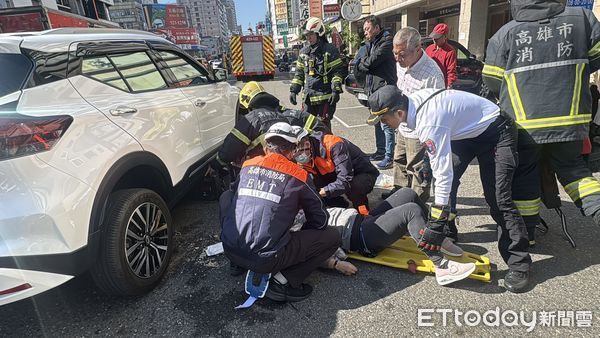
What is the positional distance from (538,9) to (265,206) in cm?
219

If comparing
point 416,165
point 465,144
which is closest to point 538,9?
point 465,144

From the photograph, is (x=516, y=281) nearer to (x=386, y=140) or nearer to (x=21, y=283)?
(x=386, y=140)

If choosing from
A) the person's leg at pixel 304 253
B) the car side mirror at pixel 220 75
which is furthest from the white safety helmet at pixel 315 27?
the person's leg at pixel 304 253

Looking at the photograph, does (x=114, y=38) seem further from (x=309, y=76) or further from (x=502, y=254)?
(x=502, y=254)

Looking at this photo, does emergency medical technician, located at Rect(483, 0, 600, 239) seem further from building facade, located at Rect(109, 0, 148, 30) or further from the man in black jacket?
building facade, located at Rect(109, 0, 148, 30)

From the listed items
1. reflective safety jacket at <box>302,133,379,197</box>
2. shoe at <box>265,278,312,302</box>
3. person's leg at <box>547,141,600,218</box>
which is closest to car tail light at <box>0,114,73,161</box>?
shoe at <box>265,278,312,302</box>

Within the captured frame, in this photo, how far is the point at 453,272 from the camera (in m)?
2.45

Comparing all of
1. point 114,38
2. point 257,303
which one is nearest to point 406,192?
point 257,303

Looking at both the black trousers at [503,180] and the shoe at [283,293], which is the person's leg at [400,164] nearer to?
the black trousers at [503,180]

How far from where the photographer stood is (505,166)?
7.90ft

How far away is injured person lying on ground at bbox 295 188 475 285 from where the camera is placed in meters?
2.45

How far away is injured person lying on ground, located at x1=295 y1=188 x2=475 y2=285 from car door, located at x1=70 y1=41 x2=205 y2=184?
126 cm

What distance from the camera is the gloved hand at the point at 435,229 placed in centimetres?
227

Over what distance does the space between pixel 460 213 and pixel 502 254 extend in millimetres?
1003
